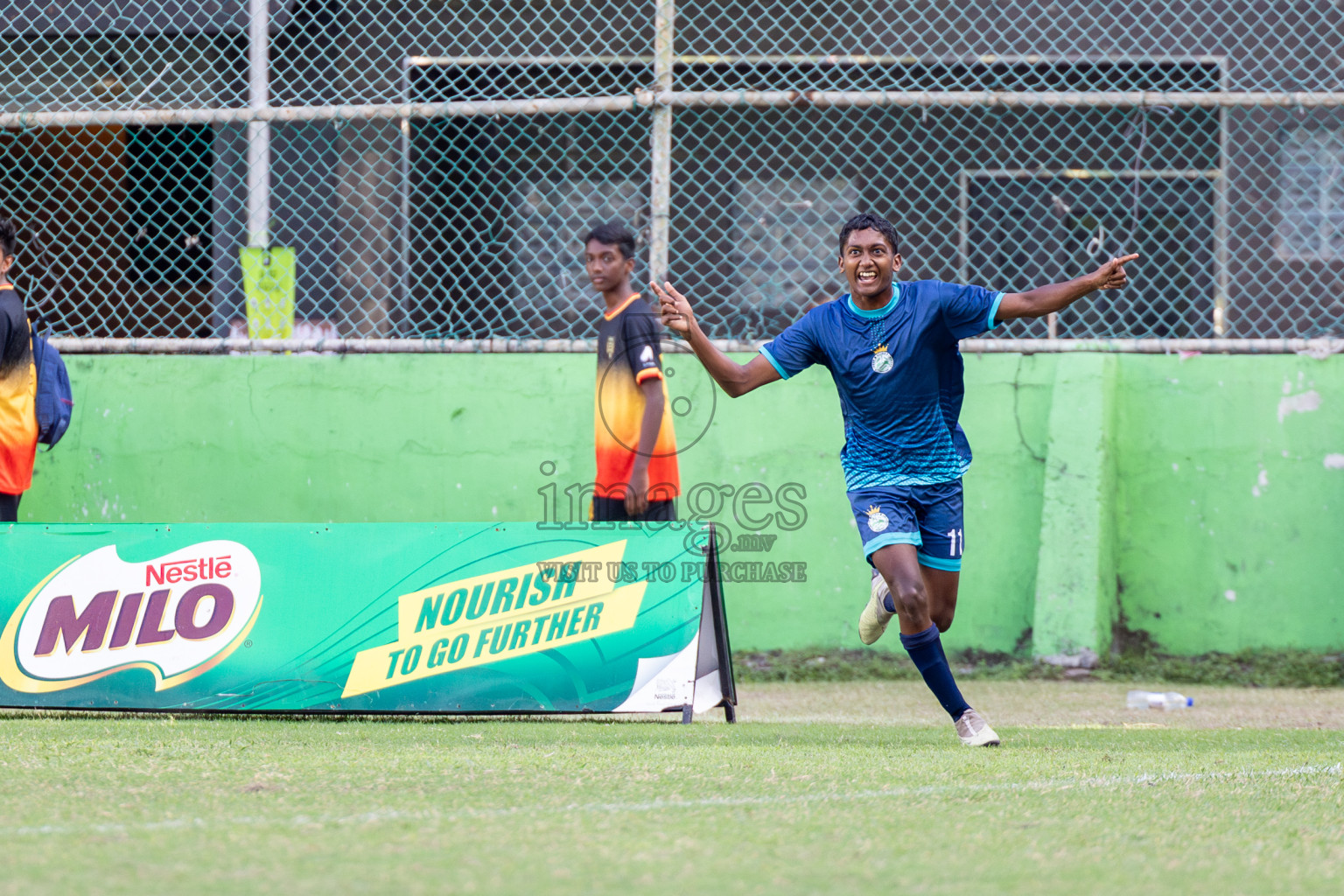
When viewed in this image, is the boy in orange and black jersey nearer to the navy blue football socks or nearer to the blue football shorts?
the blue football shorts

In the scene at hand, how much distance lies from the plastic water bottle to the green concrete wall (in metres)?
0.77

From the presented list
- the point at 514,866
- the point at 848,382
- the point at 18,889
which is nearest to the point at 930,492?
the point at 848,382

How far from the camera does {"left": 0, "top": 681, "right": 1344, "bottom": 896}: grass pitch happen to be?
9.07 ft

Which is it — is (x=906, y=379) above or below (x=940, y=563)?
above

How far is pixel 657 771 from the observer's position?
4.04 m

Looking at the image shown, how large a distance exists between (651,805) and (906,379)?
2.24 meters

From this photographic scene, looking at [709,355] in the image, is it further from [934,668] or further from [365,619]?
[365,619]

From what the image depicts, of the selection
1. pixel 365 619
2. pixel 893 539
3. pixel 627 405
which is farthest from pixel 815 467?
pixel 365 619

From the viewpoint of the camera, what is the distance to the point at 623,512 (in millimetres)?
6328

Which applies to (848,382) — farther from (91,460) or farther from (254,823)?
(91,460)

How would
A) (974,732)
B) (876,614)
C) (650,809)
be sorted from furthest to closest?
1. (876,614)
2. (974,732)
3. (650,809)

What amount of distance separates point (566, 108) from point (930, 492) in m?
3.53

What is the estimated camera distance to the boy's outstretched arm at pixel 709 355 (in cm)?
493

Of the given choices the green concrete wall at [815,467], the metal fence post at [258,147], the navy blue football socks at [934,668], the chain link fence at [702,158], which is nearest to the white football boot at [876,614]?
the navy blue football socks at [934,668]
